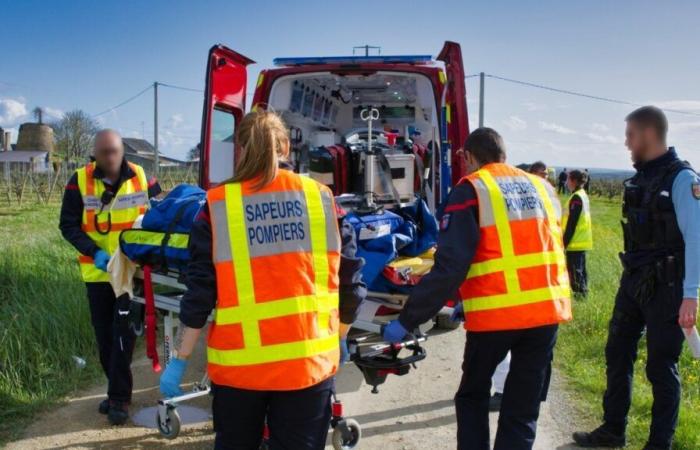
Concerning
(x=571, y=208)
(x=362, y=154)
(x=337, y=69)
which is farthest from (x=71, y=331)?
(x=571, y=208)

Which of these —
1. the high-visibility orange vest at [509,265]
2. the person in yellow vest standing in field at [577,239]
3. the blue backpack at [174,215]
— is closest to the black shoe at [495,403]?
the high-visibility orange vest at [509,265]

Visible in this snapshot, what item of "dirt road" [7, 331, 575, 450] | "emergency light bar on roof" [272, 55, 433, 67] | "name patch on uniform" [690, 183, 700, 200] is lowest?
"dirt road" [7, 331, 575, 450]

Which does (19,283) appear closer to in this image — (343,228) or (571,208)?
(343,228)

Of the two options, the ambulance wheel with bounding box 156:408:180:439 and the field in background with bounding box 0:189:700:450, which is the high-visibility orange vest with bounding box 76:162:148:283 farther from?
the ambulance wheel with bounding box 156:408:180:439

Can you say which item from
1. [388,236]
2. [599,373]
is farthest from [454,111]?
[599,373]

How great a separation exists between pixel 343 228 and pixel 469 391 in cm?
102

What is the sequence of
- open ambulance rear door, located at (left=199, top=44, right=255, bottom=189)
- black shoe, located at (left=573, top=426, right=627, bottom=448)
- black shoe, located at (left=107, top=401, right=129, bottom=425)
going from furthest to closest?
open ambulance rear door, located at (left=199, top=44, right=255, bottom=189) < black shoe, located at (left=107, top=401, right=129, bottom=425) < black shoe, located at (left=573, top=426, right=627, bottom=448)

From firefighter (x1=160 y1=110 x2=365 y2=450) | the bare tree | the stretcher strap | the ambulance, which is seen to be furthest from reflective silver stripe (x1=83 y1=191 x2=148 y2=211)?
the bare tree

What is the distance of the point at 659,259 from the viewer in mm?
3441

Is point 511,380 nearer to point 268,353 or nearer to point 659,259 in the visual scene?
point 659,259

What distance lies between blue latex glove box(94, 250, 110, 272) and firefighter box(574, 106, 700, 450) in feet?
9.79

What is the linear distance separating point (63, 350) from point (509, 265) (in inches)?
145

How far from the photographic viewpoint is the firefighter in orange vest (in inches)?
111

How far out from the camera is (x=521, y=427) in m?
2.91
